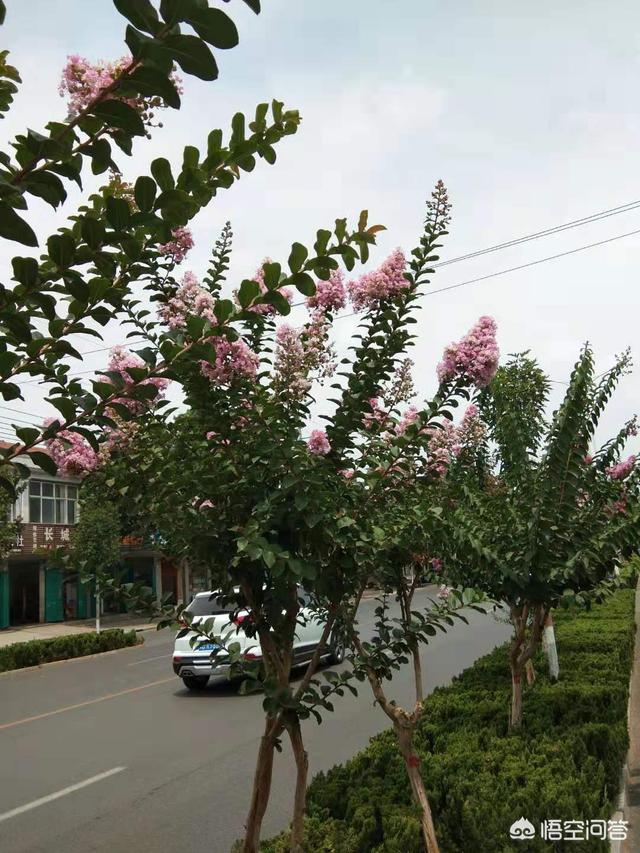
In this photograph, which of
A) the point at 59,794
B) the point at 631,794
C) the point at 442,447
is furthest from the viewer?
the point at 59,794

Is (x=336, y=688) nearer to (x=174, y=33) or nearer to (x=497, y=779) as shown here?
(x=497, y=779)

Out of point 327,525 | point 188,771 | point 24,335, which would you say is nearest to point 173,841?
point 188,771

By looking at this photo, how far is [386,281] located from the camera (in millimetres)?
3467

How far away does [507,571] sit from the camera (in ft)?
18.7

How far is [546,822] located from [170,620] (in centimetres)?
238

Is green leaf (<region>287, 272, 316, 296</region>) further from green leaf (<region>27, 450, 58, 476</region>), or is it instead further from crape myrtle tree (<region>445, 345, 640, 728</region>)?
crape myrtle tree (<region>445, 345, 640, 728</region>)

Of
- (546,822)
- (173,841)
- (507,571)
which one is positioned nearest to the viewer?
(546,822)

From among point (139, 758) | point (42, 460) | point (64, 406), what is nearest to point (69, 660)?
point (139, 758)

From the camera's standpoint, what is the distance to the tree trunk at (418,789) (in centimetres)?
378

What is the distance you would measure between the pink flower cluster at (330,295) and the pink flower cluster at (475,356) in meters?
0.58

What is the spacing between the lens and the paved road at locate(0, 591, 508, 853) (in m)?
6.44

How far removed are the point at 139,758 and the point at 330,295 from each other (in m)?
7.36

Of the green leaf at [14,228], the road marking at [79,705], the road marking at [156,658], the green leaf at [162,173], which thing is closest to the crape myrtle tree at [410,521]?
the green leaf at [162,173]

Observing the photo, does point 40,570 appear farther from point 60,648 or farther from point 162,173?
point 162,173
